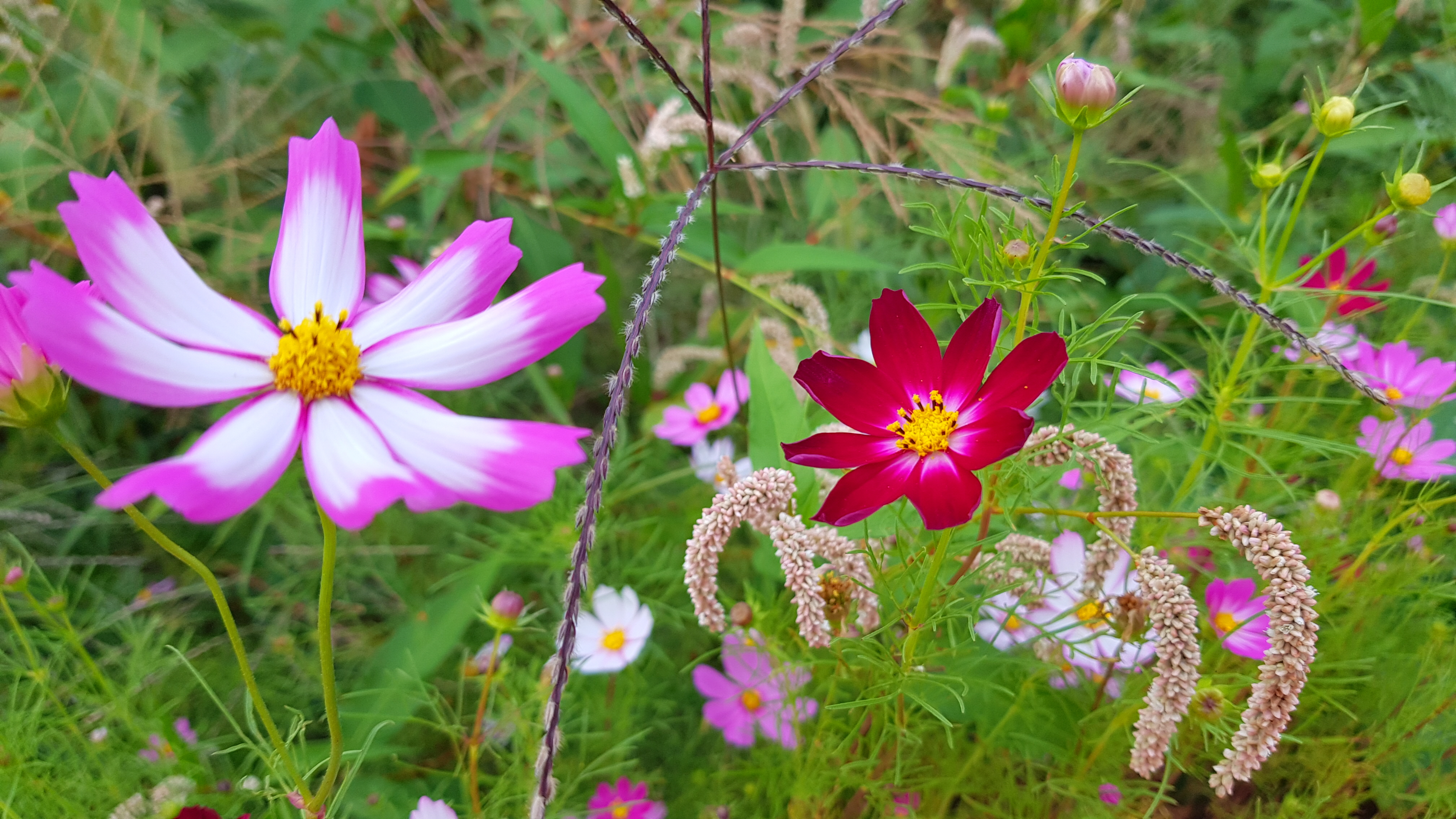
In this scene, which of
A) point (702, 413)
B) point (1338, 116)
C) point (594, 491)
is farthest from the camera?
point (702, 413)

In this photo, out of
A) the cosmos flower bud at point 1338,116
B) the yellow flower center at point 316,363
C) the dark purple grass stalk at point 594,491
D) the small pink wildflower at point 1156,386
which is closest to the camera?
the dark purple grass stalk at point 594,491

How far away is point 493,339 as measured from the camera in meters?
0.40

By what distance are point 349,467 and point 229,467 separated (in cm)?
4

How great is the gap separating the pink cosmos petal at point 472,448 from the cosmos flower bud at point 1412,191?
0.52m

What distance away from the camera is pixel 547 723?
29 centimetres

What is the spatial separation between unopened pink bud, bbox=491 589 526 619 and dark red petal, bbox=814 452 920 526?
227 mm

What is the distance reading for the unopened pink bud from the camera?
547mm

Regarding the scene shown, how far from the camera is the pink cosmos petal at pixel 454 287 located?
1.37 ft

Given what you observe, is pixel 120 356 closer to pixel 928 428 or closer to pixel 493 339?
pixel 493 339

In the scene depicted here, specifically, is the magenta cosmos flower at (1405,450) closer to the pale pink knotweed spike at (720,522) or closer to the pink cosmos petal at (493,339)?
the pale pink knotweed spike at (720,522)

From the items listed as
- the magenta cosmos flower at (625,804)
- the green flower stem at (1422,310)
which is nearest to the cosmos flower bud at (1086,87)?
the green flower stem at (1422,310)

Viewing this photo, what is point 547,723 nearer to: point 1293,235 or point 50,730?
point 50,730

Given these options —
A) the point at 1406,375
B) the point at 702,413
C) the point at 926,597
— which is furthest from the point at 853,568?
the point at 1406,375

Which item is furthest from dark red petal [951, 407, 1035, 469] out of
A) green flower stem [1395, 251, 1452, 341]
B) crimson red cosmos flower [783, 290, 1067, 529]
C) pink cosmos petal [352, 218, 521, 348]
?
green flower stem [1395, 251, 1452, 341]
